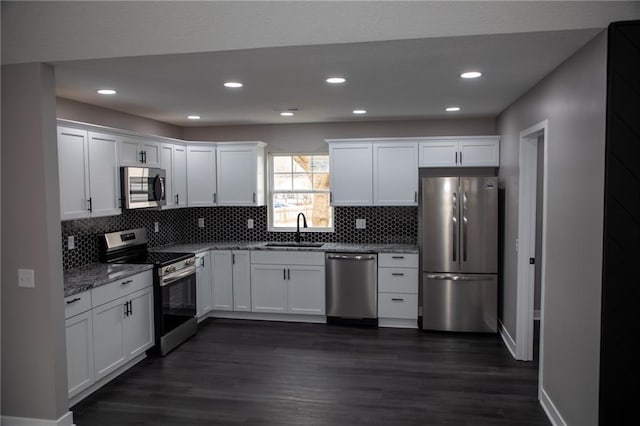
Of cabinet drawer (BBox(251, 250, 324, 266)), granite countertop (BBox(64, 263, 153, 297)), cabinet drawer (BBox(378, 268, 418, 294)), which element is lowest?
A: cabinet drawer (BBox(378, 268, 418, 294))

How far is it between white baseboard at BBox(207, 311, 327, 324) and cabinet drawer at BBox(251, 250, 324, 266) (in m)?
0.65

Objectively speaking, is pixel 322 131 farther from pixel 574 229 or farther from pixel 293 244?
pixel 574 229

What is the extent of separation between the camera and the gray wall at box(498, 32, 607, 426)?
2512mm

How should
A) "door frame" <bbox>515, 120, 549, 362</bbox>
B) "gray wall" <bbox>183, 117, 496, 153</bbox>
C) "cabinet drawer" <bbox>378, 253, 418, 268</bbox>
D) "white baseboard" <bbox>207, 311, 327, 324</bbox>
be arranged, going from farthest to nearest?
"gray wall" <bbox>183, 117, 496, 153</bbox> → "white baseboard" <bbox>207, 311, 327, 324</bbox> → "cabinet drawer" <bbox>378, 253, 418, 268</bbox> → "door frame" <bbox>515, 120, 549, 362</bbox>

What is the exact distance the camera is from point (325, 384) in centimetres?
390

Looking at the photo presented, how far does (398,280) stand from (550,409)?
231cm

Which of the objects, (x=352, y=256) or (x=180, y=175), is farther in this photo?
(x=180, y=175)

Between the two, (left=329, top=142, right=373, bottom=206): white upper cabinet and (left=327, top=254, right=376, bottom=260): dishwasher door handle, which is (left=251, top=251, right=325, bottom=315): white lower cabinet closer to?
(left=327, top=254, right=376, bottom=260): dishwasher door handle

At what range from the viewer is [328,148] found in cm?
611

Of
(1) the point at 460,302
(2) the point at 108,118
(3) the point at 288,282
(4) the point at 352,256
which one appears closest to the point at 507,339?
(1) the point at 460,302

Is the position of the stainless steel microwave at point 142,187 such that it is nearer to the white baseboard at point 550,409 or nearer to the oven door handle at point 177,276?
the oven door handle at point 177,276

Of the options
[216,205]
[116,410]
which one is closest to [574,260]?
[116,410]

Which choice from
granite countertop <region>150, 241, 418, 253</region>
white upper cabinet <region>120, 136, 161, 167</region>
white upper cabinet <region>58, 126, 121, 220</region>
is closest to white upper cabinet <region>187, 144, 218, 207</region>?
granite countertop <region>150, 241, 418, 253</region>

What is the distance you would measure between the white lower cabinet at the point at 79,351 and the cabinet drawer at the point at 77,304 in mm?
12
